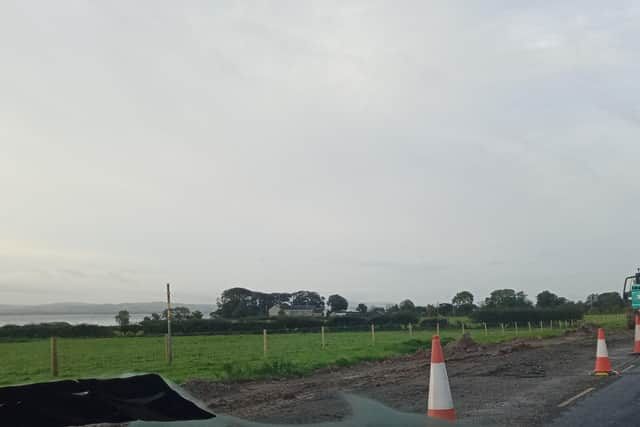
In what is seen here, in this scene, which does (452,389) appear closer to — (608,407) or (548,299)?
(608,407)

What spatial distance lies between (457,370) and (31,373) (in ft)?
42.0

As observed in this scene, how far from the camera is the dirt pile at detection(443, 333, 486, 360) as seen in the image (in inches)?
890

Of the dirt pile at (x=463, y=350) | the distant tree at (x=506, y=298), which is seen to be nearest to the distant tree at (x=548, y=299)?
the distant tree at (x=506, y=298)

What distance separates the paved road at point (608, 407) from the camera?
8892 millimetres

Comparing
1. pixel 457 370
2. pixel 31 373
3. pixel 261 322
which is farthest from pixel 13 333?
pixel 457 370

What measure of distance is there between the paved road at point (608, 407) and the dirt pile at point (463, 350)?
8.78 m

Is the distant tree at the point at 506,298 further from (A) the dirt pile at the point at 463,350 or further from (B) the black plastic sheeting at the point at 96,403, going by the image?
(B) the black plastic sheeting at the point at 96,403

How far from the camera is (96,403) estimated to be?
3.15 m

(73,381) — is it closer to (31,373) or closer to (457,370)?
(457,370)

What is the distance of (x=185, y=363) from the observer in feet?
76.2

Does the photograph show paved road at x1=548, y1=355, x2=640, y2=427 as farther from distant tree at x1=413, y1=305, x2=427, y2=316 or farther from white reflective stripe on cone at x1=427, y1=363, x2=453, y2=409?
distant tree at x1=413, y1=305, x2=427, y2=316

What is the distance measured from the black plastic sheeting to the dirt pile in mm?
19233

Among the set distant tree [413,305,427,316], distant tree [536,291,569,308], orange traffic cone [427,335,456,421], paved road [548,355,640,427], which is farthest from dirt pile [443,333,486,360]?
distant tree [536,291,569,308]

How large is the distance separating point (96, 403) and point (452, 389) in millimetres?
10868
